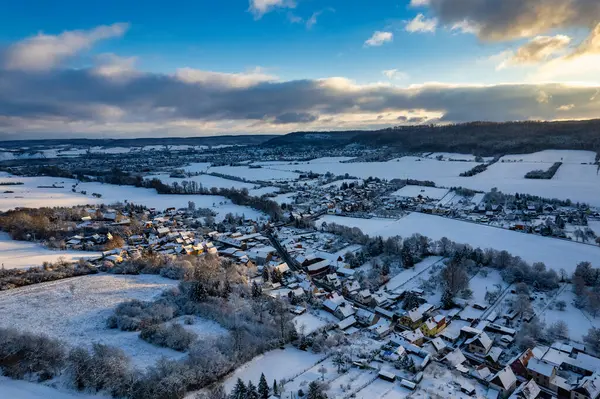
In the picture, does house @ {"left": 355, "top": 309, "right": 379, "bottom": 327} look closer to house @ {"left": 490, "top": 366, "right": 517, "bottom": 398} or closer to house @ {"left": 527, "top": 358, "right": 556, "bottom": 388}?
house @ {"left": 490, "top": 366, "right": 517, "bottom": 398}

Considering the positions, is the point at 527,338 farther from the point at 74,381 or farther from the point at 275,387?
the point at 74,381

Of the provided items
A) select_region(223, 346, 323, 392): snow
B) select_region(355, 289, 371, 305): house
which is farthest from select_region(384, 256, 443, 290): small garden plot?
select_region(223, 346, 323, 392): snow

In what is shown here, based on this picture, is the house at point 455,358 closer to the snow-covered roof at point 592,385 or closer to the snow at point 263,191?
the snow-covered roof at point 592,385

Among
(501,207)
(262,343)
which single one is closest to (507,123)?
(501,207)

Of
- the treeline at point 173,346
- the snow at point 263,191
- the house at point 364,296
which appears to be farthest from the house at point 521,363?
the snow at point 263,191

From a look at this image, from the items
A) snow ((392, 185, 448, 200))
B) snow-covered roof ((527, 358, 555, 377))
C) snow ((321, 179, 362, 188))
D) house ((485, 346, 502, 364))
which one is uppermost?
snow ((321, 179, 362, 188))
